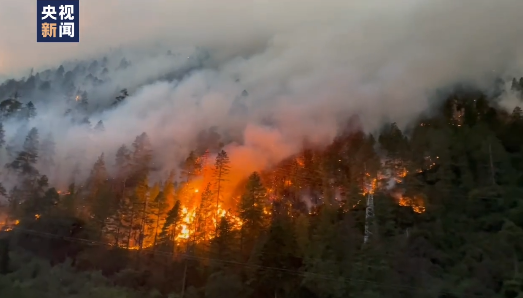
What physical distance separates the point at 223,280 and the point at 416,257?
27.9ft


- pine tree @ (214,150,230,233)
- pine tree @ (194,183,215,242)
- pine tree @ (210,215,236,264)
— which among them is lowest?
pine tree @ (210,215,236,264)

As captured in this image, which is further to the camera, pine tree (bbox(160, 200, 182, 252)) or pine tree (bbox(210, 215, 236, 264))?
pine tree (bbox(160, 200, 182, 252))

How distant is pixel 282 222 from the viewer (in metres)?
19.8

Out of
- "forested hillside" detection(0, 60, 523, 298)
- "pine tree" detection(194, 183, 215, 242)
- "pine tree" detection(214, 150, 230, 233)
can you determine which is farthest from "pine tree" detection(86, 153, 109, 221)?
"pine tree" detection(214, 150, 230, 233)

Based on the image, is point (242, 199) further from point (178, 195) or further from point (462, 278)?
point (462, 278)

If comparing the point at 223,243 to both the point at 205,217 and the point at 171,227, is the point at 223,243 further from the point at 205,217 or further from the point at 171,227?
the point at 205,217

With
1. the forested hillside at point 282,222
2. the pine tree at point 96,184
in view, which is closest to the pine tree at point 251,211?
the forested hillside at point 282,222

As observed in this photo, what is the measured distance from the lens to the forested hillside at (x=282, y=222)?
15344mm

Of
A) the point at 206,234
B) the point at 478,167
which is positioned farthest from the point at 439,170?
the point at 206,234

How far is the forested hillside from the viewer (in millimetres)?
15344

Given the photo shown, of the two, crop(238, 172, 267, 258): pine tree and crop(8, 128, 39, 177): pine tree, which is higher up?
crop(8, 128, 39, 177): pine tree

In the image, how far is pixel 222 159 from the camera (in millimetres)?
27750

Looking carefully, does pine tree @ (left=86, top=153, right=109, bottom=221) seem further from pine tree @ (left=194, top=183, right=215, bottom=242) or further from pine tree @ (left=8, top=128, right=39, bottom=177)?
pine tree @ (left=194, top=183, right=215, bottom=242)

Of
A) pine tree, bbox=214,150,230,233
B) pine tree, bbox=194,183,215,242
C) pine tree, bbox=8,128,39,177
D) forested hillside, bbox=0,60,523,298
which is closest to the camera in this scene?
forested hillside, bbox=0,60,523,298
